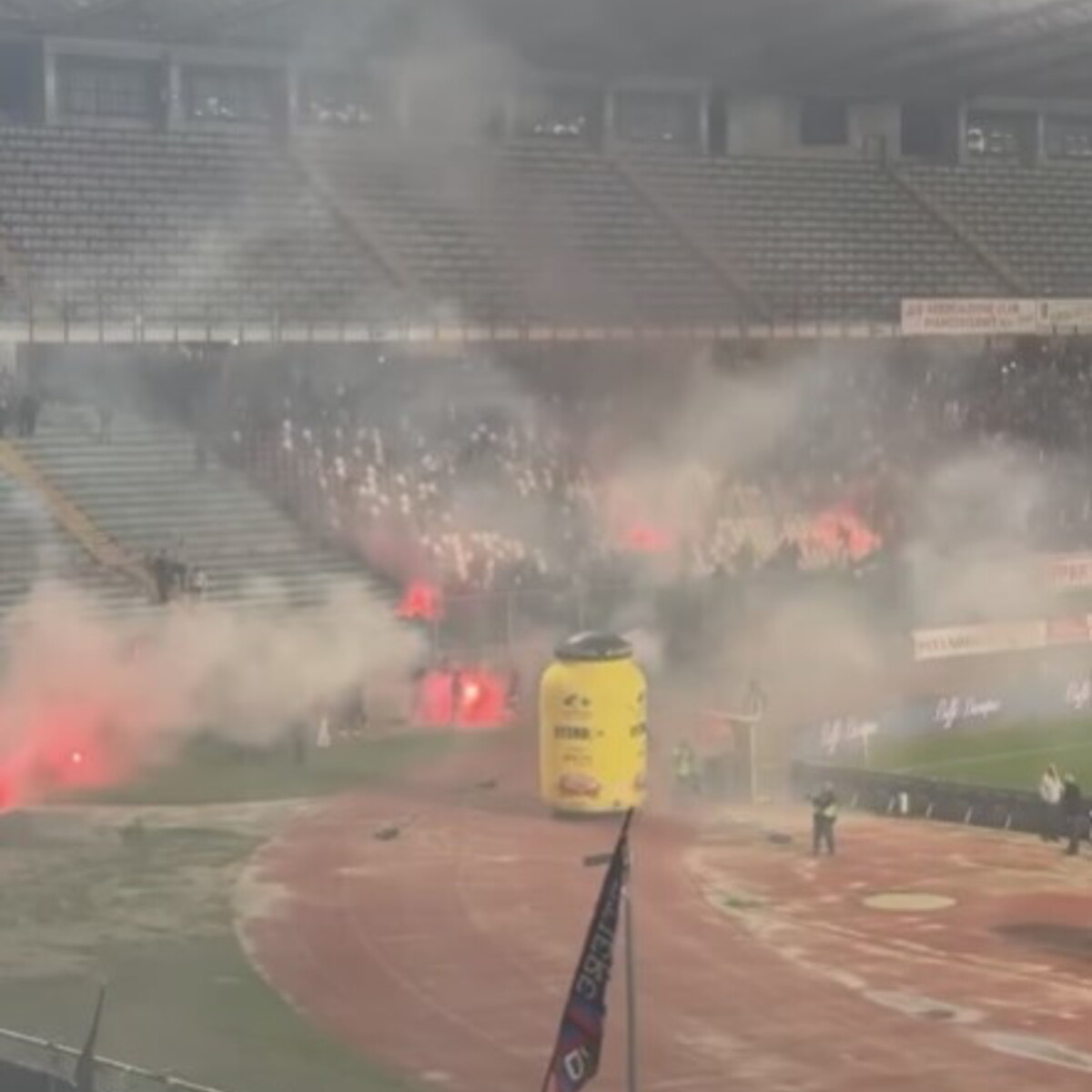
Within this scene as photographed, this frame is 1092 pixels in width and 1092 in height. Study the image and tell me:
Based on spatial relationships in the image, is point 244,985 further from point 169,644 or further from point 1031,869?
point 169,644

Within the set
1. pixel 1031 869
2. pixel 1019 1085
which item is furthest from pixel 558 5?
pixel 1019 1085

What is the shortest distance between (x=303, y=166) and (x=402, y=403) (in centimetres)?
497

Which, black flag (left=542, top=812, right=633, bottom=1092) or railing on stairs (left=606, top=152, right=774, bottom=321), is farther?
railing on stairs (left=606, top=152, right=774, bottom=321)

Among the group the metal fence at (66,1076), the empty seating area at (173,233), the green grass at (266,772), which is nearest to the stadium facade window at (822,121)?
the empty seating area at (173,233)

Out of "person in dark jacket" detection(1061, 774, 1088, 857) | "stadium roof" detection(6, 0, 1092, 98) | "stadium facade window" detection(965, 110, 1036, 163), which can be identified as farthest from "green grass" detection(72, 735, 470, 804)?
"stadium facade window" detection(965, 110, 1036, 163)

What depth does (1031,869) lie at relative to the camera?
81.7ft

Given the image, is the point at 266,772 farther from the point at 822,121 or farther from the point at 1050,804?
the point at 822,121

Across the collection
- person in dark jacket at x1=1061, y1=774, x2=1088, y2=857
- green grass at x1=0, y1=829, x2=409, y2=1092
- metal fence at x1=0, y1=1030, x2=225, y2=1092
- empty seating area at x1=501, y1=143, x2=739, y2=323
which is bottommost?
green grass at x1=0, y1=829, x2=409, y2=1092

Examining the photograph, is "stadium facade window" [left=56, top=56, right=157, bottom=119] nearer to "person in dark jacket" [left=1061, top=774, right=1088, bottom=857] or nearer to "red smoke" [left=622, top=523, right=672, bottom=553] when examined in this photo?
"red smoke" [left=622, top=523, right=672, bottom=553]

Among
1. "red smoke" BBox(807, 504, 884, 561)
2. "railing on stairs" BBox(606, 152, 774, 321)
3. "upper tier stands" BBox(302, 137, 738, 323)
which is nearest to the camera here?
"red smoke" BBox(807, 504, 884, 561)

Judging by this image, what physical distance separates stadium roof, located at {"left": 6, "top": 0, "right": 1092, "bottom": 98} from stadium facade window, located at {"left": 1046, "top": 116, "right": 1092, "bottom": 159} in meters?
5.43

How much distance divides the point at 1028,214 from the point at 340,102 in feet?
49.1

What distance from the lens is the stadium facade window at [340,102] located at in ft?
146

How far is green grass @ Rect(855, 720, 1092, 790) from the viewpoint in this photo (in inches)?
1232
